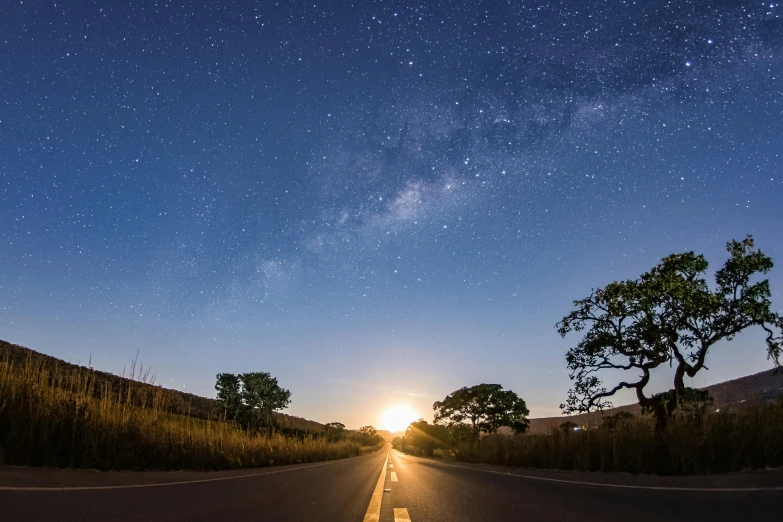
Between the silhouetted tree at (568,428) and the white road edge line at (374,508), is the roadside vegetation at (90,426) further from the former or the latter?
the silhouetted tree at (568,428)

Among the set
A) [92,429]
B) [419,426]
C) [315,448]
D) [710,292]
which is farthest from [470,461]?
[419,426]

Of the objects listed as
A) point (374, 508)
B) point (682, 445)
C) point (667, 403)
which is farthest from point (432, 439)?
point (374, 508)

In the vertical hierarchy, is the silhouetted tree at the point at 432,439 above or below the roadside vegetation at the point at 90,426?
below

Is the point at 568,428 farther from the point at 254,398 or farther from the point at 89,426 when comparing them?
the point at 254,398

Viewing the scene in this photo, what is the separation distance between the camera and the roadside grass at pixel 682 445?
28.8 ft

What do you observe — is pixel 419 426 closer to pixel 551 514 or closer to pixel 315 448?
pixel 315 448

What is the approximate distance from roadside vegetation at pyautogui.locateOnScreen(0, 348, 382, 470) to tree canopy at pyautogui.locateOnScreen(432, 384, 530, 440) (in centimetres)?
4373

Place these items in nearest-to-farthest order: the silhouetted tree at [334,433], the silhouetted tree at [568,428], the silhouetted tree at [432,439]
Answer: the silhouetted tree at [568,428] < the silhouetted tree at [334,433] < the silhouetted tree at [432,439]

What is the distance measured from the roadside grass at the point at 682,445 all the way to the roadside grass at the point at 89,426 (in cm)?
1170

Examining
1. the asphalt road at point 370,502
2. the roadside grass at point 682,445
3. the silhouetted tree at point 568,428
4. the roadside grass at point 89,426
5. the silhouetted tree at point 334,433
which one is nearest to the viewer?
the asphalt road at point 370,502

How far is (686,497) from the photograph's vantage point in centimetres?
615

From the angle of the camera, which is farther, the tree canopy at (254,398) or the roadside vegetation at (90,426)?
the tree canopy at (254,398)

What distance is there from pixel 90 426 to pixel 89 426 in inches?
1.6

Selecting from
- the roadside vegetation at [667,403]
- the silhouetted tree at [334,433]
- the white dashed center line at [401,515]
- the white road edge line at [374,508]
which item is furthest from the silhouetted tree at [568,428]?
the silhouetted tree at [334,433]
